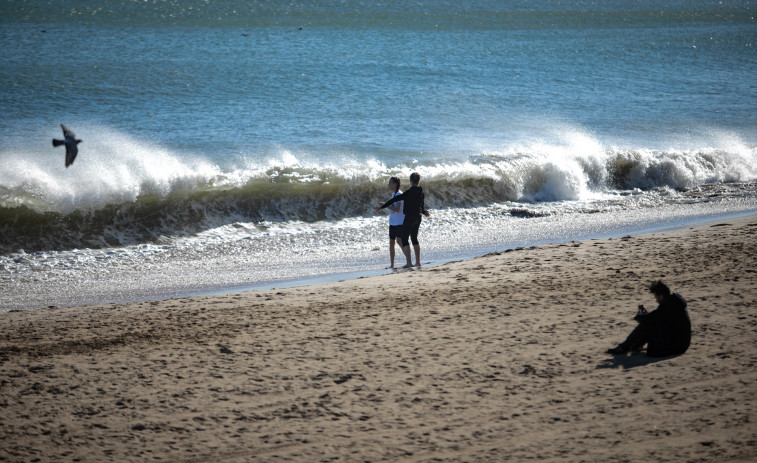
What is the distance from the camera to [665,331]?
6.45m

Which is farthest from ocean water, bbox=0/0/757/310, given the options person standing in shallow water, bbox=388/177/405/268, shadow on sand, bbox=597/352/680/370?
shadow on sand, bbox=597/352/680/370

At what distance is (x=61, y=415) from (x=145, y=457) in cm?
99

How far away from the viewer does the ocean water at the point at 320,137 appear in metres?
12.0

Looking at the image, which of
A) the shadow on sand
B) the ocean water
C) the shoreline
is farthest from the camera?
the ocean water

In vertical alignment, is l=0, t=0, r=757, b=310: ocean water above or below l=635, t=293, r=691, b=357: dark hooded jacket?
above

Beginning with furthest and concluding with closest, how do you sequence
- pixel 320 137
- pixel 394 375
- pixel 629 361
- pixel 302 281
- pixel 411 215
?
pixel 320 137
pixel 411 215
pixel 302 281
pixel 629 361
pixel 394 375

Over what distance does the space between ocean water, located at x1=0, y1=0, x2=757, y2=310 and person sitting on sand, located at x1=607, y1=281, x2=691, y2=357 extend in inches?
180

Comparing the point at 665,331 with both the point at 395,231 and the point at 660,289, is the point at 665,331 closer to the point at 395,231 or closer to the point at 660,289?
the point at 660,289

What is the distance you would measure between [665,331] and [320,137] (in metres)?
14.5

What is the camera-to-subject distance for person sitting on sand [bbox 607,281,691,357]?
6430 mm

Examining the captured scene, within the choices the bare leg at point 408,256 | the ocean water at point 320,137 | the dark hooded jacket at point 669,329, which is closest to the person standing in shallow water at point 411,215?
the bare leg at point 408,256

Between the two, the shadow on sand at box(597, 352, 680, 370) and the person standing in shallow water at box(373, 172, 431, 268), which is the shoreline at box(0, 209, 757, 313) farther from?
the shadow on sand at box(597, 352, 680, 370)

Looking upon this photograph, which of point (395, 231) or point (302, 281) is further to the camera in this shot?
point (395, 231)

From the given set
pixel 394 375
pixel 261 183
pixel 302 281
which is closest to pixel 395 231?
pixel 302 281
